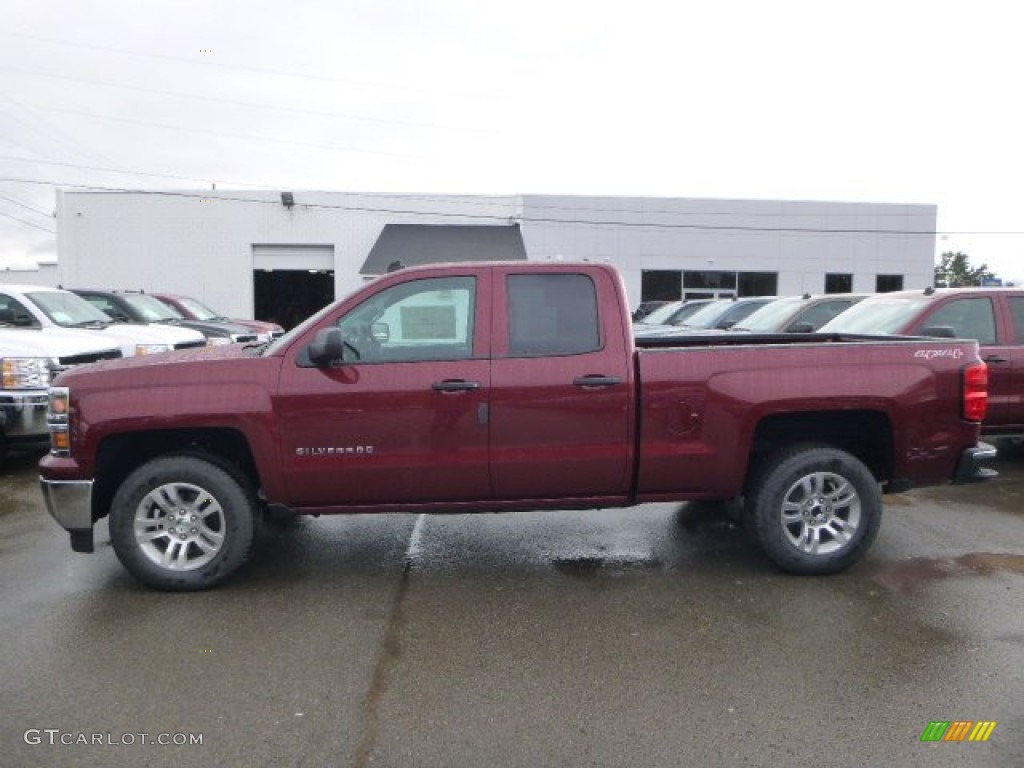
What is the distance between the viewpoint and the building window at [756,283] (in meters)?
31.9

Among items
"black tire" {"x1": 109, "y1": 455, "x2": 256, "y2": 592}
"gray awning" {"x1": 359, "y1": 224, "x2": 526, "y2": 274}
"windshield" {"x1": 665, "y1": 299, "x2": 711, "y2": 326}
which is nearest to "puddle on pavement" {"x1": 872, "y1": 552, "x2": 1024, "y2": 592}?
"black tire" {"x1": 109, "y1": 455, "x2": 256, "y2": 592}

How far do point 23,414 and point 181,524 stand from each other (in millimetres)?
3991

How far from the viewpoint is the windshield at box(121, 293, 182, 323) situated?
14.5 metres

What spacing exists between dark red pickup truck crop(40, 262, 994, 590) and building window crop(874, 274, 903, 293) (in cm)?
2998

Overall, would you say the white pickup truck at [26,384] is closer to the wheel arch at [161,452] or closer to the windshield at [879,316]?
the wheel arch at [161,452]

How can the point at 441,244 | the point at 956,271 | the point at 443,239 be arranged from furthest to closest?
the point at 956,271 < the point at 443,239 < the point at 441,244

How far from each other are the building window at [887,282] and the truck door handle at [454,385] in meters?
31.2

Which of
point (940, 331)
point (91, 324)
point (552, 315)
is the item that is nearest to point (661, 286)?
point (91, 324)

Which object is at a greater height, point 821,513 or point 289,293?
point 289,293

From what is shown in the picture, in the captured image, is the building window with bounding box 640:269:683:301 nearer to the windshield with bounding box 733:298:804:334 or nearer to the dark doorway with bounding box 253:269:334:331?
the dark doorway with bounding box 253:269:334:331

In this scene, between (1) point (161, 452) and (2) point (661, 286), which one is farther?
(2) point (661, 286)

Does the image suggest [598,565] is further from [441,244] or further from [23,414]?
[441,244]

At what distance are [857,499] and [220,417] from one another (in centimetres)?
379

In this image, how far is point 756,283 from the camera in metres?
32.1
